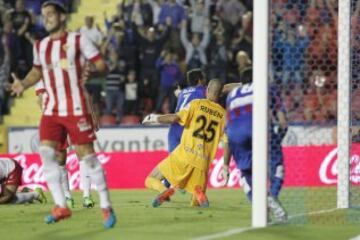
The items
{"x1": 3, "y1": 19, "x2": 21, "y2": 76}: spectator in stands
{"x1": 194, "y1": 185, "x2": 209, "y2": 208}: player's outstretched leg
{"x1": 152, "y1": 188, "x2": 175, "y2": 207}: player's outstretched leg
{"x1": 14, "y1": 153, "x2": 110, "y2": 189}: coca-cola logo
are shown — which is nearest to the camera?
{"x1": 152, "y1": 188, "x2": 175, "y2": 207}: player's outstretched leg

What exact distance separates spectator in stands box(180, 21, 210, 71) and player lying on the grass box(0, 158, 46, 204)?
32.9ft

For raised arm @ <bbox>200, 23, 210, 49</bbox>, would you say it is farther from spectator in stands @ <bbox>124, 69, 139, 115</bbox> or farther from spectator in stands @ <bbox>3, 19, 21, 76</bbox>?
spectator in stands @ <bbox>3, 19, 21, 76</bbox>

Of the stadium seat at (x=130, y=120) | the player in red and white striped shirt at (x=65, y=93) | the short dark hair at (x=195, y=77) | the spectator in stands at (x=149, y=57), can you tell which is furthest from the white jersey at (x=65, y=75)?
the spectator in stands at (x=149, y=57)

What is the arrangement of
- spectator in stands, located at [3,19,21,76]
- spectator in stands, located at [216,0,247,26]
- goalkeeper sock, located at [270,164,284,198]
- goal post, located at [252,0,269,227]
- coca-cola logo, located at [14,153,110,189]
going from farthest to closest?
spectator in stands, located at [216,0,247,26] < spectator in stands, located at [3,19,21,76] < coca-cola logo, located at [14,153,110,189] < goalkeeper sock, located at [270,164,284,198] < goal post, located at [252,0,269,227]

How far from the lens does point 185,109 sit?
1517cm

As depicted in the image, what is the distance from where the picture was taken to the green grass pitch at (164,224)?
10820mm

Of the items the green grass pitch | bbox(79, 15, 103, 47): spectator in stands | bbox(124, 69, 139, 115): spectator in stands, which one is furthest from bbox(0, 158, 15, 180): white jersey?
bbox(79, 15, 103, 47): spectator in stands

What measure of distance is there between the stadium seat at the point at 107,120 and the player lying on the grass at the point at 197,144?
9.24 m

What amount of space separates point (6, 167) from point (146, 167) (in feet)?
20.7

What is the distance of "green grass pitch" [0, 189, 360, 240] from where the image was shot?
10820 millimetres

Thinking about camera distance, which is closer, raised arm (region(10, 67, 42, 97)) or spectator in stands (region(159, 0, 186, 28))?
raised arm (region(10, 67, 42, 97))

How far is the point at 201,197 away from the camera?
15164 millimetres

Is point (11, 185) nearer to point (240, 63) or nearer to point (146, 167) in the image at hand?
point (146, 167)

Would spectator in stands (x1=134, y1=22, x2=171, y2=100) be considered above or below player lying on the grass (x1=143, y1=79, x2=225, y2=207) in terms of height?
above
